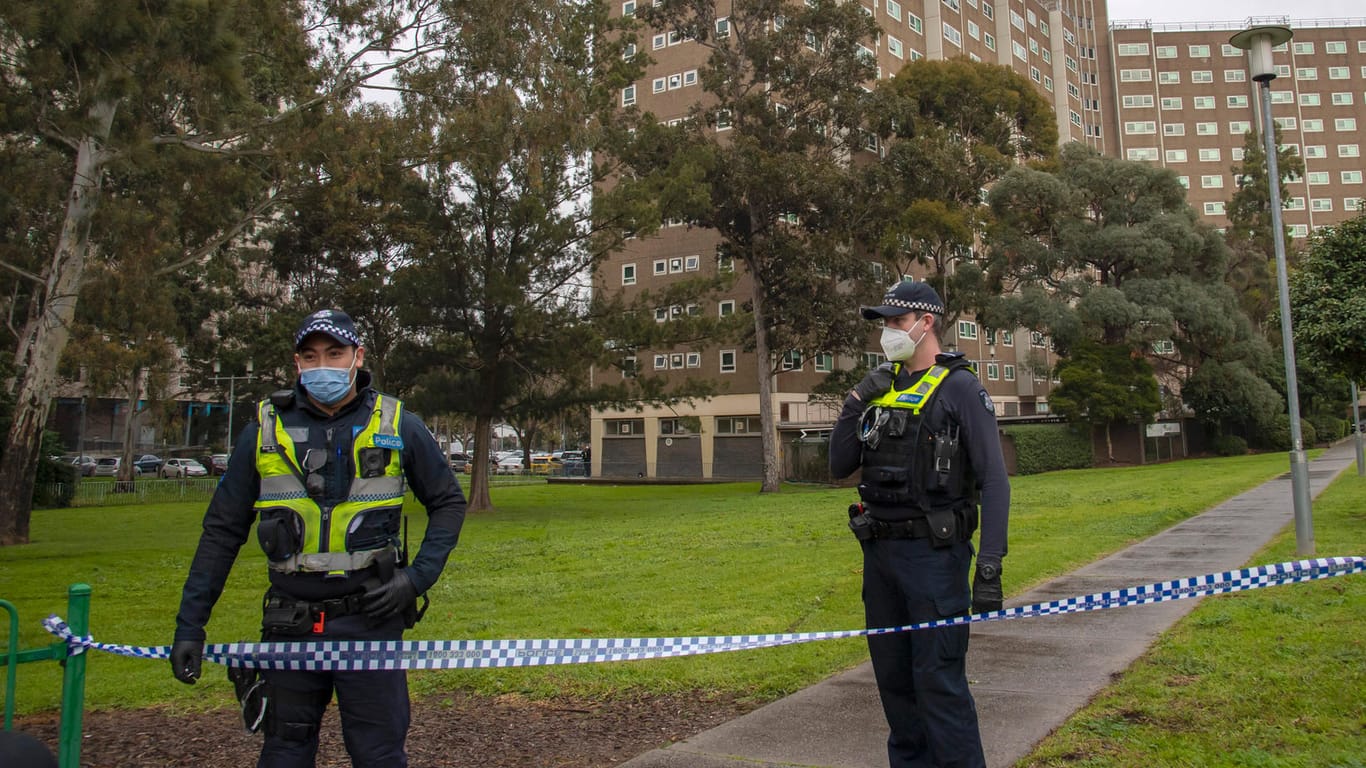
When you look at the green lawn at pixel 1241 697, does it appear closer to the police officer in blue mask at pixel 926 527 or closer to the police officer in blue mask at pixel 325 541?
the police officer in blue mask at pixel 926 527

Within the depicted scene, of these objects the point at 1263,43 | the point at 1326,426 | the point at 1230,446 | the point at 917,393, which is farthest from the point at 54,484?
the point at 1326,426

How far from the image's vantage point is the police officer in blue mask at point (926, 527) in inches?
142

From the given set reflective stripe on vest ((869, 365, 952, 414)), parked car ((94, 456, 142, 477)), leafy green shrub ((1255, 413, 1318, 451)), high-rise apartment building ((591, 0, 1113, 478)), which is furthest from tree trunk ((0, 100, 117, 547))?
leafy green shrub ((1255, 413, 1318, 451))

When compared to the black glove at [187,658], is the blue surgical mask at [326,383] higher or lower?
higher

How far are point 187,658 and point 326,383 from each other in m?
1.07

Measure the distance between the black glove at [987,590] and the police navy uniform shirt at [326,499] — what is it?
194 centimetres

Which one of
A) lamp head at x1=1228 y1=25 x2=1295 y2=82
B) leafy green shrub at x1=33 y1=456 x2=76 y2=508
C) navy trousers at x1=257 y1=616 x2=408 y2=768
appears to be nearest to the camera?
navy trousers at x1=257 y1=616 x2=408 y2=768

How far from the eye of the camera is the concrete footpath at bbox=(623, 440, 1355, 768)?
445 centimetres

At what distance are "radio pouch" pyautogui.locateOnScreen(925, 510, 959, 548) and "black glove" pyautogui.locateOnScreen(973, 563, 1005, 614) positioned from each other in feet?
0.49

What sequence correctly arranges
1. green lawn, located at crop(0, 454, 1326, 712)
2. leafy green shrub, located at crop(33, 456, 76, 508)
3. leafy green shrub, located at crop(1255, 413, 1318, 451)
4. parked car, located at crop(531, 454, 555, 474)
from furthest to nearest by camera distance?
parked car, located at crop(531, 454, 555, 474), leafy green shrub, located at crop(1255, 413, 1318, 451), leafy green shrub, located at crop(33, 456, 76, 508), green lawn, located at crop(0, 454, 1326, 712)

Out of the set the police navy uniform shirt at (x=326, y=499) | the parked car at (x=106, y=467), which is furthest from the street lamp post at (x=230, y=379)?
the police navy uniform shirt at (x=326, y=499)

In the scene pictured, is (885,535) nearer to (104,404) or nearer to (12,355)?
(12,355)

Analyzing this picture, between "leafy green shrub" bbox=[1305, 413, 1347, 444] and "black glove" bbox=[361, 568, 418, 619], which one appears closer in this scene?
"black glove" bbox=[361, 568, 418, 619]

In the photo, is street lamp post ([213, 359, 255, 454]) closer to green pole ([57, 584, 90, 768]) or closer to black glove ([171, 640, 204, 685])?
green pole ([57, 584, 90, 768])
